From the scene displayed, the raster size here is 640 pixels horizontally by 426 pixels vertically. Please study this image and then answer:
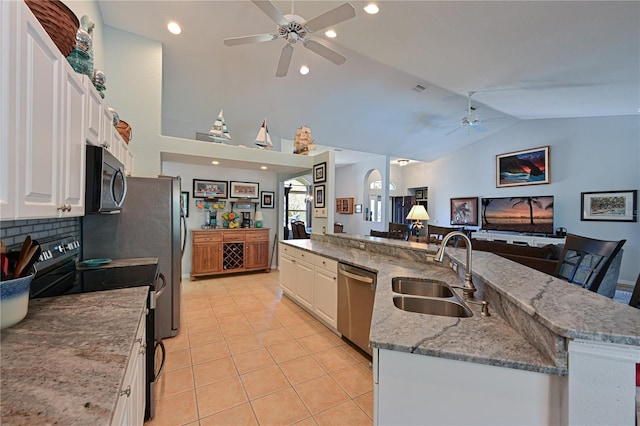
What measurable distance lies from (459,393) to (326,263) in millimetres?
1988

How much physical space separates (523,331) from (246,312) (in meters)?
3.11

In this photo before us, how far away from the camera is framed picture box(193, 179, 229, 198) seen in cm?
523

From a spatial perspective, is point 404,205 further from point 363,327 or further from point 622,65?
point 363,327

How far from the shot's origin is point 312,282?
3.18 m

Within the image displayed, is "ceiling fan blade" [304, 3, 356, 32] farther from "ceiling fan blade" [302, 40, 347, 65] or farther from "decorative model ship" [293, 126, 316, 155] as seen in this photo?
"decorative model ship" [293, 126, 316, 155]

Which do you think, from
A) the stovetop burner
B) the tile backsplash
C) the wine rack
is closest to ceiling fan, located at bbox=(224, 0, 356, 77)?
the tile backsplash

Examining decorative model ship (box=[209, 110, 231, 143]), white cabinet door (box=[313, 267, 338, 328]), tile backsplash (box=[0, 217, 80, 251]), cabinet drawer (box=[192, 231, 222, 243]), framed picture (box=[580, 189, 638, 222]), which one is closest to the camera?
tile backsplash (box=[0, 217, 80, 251])

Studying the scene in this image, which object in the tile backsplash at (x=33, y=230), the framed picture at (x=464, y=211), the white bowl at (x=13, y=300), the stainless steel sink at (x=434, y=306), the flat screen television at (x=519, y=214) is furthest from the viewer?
the framed picture at (x=464, y=211)

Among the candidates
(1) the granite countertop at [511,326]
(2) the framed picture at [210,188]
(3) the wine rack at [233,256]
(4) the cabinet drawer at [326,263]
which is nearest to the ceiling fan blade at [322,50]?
(4) the cabinet drawer at [326,263]

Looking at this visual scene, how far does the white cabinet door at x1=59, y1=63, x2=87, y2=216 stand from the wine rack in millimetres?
3968

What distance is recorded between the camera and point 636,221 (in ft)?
15.3

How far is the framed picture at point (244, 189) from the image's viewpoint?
5.57 m

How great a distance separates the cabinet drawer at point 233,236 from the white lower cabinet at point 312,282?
164cm

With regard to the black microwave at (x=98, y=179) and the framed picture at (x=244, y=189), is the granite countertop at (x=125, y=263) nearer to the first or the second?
the black microwave at (x=98, y=179)
